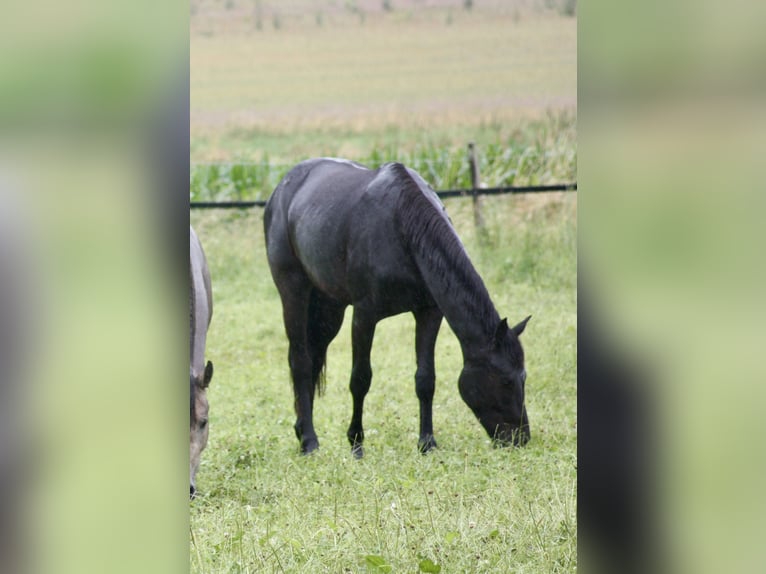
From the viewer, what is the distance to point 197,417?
3.13 metres

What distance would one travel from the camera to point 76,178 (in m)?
2.56

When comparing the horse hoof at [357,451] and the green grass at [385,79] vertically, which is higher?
the green grass at [385,79]

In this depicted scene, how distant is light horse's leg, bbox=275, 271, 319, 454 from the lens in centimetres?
331

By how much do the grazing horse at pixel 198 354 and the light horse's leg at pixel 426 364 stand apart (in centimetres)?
79

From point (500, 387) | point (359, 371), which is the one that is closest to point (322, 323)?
point (359, 371)

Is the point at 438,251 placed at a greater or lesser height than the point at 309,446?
greater

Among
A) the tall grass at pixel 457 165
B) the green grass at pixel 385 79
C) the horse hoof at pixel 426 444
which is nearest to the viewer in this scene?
the green grass at pixel 385 79

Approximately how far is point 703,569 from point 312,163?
6.48 feet

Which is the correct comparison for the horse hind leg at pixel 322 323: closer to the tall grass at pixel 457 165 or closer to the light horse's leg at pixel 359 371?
the light horse's leg at pixel 359 371

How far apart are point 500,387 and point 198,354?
1145 mm

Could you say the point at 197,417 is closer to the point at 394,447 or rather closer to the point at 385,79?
the point at 394,447

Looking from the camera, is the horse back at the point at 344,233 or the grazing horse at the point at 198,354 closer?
the grazing horse at the point at 198,354

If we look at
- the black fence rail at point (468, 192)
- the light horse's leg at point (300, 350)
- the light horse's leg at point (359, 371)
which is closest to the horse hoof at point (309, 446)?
the light horse's leg at point (300, 350)

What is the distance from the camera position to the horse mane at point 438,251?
10.7 feet
